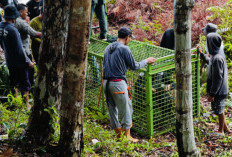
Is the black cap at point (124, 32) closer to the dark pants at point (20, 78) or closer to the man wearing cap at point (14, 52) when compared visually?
the man wearing cap at point (14, 52)

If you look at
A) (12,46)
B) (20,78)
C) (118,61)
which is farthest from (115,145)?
(12,46)

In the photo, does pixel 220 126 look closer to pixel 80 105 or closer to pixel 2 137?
pixel 80 105

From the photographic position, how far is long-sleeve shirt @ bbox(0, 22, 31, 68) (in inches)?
288

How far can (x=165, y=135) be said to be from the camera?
25.0 ft

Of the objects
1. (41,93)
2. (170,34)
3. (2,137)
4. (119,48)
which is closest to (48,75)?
(41,93)

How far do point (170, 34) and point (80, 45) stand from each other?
3964mm

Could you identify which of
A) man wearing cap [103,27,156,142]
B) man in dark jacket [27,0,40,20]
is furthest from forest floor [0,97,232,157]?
man in dark jacket [27,0,40,20]

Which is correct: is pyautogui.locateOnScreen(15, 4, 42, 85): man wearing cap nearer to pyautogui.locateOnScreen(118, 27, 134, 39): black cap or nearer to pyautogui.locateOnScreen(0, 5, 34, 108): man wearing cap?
pyautogui.locateOnScreen(0, 5, 34, 108): man wearing cap

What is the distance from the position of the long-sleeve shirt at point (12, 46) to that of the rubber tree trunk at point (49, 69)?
96.8 inches

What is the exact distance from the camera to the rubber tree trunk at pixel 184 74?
4484 mm

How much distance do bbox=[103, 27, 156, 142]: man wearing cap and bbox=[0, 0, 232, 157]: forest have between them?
0.42m

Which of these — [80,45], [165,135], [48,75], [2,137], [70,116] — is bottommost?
[165,135]

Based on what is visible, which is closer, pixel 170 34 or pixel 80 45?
pixel 80 45

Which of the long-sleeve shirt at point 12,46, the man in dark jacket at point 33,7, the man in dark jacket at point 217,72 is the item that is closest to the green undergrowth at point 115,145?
the man in dark jacket at point 217,72
